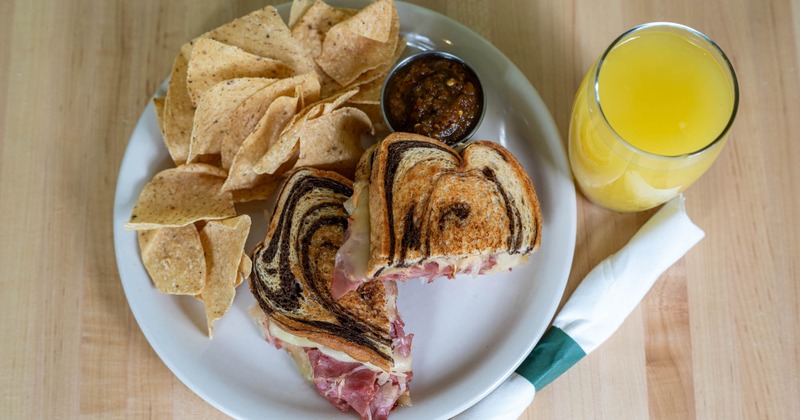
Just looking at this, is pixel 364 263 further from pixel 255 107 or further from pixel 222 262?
pixel 255 107

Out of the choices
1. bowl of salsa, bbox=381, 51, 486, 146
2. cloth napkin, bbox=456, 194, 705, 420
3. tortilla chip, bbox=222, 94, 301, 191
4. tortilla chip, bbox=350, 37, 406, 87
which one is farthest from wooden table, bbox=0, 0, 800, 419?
tortilla chip, bbox=222, 94, 301, 191

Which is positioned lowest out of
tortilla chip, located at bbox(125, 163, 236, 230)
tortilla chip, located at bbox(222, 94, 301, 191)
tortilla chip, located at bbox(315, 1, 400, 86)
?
tortilla chip, located at bbox(125, 163, 236, 230)

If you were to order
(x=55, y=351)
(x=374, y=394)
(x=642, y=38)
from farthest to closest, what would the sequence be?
(x=55, y=351)
(x=374, y=394)
(x=642, y=38)

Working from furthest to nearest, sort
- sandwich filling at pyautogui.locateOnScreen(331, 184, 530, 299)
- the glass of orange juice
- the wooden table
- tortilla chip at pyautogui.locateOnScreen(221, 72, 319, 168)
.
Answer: the wooden table < tortilla chip at pyautogui.locateOnScreen(221, 72, 319, 168) < sandwich filling at pyautogui.locateOnScreen(331, 184, 530, 299) < the glass of orange juice

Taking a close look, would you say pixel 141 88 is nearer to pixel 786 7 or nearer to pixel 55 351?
pixel 55 351

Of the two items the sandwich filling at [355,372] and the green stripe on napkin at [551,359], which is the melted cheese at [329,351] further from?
the green stripe on napkin at [551,359]

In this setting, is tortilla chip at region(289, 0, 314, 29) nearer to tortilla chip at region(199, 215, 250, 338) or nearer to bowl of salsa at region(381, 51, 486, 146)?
bowl of salsa at region(381, 51, 486, 146)

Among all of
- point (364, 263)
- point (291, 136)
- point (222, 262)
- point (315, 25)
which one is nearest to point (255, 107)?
point (291, 136)

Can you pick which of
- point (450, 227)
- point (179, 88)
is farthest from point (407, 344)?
point (179, 88)
